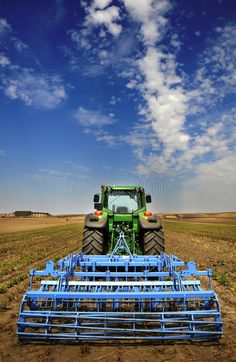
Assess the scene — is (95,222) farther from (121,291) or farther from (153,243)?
(121,291)

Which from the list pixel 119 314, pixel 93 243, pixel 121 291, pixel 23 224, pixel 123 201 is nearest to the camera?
pixel 119 314

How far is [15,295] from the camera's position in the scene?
598cm

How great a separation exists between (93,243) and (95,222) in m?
0.52

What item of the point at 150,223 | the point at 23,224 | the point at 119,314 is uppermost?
the point at 23,224

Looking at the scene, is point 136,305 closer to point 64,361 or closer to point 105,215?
point 64,361

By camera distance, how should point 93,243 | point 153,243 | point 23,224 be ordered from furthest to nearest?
1. point 23,224
2. point 93,243
3. point 153,243

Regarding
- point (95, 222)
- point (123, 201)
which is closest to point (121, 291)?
point (95, 222)

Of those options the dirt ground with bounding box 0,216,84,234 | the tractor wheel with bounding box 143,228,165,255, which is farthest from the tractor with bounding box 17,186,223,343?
the dirt ground with bounding box 0,216,84,234

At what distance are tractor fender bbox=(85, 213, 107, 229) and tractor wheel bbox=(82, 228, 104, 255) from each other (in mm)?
179

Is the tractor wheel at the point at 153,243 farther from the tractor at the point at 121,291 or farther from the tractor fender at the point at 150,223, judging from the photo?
the tractor fender at the point at 150,223

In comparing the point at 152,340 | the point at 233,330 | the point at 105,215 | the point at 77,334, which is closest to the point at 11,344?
the point at 77,334

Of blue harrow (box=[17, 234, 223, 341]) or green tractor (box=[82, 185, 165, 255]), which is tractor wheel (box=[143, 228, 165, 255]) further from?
blue harrow (box=[17, 234, 223, 341])

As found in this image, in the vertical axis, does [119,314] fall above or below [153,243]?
below

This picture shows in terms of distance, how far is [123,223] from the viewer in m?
7.74
